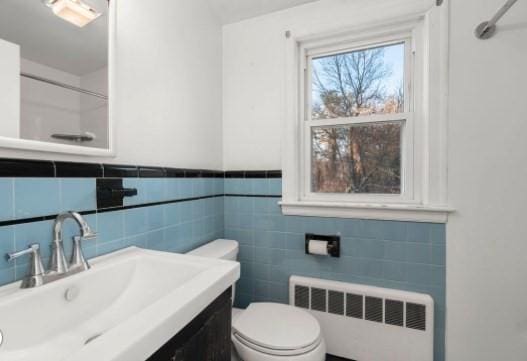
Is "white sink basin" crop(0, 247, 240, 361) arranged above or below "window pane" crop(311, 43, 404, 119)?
below

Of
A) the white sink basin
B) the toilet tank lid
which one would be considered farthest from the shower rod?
the toilet tank lid

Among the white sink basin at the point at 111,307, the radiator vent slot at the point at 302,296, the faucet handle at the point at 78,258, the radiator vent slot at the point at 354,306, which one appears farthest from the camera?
the radiator vent slot at the point at 302,296

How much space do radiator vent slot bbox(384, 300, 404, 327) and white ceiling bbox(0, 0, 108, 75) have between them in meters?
1.71

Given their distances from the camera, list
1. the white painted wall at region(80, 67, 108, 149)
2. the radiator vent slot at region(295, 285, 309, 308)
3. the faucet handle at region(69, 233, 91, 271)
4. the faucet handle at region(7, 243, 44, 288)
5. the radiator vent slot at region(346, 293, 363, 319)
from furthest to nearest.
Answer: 1. the radiator vent slot at region(295, 285, 309, 308)
2. the radiator vent slot at region(346, 293, 363, 319)
3. the white painted wall at region(80, 67, 108, 149)
4. the faucet handle at region(69, 233, 91, 271)
5. the faucet handle at region(7, 243, 44, 288)

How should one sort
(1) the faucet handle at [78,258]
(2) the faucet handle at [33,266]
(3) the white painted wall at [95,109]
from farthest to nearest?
(3) the white painted wall at [95,109]
(1) the faucet handle at [78,258]
(2) the faucet handle at [33,266]

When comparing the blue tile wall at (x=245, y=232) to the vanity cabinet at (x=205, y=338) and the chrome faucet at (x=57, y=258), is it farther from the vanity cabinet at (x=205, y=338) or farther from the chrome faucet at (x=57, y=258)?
the vanity cabinet at (x=205, y=338)

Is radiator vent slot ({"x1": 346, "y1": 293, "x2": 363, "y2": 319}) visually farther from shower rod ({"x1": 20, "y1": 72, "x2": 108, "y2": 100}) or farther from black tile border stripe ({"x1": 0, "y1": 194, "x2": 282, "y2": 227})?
shower rod ({"x1": 20, "y1": 72, "x2": 108, "y2": 100})

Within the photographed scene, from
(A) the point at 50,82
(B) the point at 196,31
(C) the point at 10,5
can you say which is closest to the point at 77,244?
(A) the point at 50,82

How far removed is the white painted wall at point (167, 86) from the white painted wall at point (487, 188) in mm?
1319


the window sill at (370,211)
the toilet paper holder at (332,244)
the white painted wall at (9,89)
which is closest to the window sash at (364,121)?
the window sill at (370,211)

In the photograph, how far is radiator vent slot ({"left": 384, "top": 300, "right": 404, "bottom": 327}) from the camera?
51.6 inches

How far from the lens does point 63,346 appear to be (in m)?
0.66

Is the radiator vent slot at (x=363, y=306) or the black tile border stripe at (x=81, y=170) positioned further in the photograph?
the radiator vent slot at (x=363, y=306)

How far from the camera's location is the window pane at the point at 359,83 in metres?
1.46
